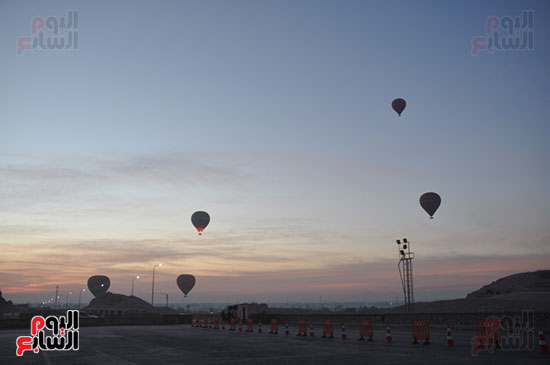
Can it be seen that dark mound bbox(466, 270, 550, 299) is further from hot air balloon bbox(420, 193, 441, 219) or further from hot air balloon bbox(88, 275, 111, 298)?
hot air balloon bbox(88, 275, 111, 298)

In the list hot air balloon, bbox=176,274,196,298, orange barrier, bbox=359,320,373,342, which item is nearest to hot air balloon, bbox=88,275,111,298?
hot air balloon, bbox=176,274,196,298

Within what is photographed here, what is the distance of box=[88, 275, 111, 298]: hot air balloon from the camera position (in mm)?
176000

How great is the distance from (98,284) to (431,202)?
152 meters

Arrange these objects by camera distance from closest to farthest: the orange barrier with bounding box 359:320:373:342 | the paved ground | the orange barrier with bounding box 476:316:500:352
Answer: the paved ground < the orange barrier with bounding box 476:316:500:352 < the orange barrier with bounding box 359:320:373:342

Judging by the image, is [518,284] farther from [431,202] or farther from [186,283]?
[431,202]

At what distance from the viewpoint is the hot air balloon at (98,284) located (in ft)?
577

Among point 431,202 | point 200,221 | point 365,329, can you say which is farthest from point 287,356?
point 200,221

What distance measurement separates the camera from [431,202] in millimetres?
51719

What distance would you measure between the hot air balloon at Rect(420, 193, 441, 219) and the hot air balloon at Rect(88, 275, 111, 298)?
150480mm

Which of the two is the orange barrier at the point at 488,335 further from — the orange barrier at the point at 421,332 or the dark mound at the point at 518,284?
the dark mound at the point at 518,284

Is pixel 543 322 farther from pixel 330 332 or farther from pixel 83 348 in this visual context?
pixel 83 348
